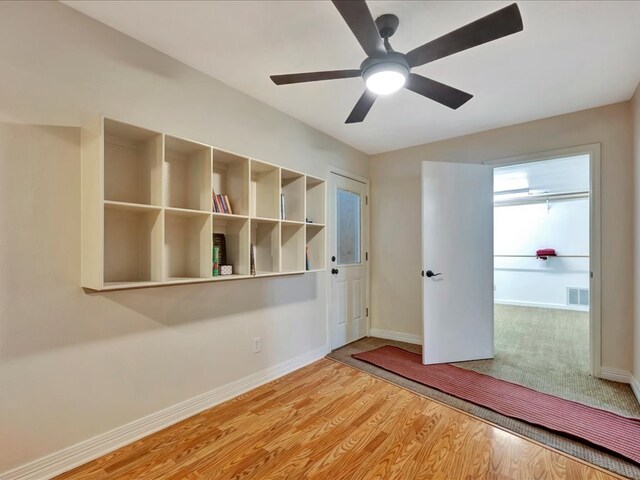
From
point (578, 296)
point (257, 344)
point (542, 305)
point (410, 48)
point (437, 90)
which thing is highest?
point (410, 48)

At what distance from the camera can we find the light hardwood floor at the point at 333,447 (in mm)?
1622

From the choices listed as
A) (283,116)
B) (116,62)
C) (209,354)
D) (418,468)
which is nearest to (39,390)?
(209,354)

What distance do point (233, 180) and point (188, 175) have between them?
332mm

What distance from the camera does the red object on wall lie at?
246 inches

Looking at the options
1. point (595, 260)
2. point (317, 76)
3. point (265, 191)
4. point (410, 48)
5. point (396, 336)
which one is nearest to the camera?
point (317, 76)

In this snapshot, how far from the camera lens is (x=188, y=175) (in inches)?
85.7

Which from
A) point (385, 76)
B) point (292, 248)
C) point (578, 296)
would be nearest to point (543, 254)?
point (578, 296)

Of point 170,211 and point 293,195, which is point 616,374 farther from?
point 170,211

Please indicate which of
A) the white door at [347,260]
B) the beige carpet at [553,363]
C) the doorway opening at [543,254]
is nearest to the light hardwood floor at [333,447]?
the beige carpet at [553,363]

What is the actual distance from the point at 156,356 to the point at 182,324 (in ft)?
0.79

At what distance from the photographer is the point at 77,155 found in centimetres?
167

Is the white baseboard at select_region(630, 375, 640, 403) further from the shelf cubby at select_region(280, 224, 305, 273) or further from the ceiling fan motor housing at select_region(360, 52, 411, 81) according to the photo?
the ceiling fan motor housing at select_region(360, 52, 411, 81)

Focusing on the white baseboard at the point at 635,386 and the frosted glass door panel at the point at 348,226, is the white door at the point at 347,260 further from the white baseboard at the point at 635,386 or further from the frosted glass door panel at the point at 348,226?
the white baseboard at the point at 635,386

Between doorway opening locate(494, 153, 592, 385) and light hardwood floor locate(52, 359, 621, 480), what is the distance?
2330 mm
